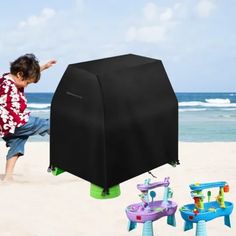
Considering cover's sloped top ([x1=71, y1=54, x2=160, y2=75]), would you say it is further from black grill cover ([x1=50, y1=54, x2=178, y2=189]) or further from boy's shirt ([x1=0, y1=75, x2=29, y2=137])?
boy's shirt ([x1=0, y1=75, x2=29, y2=137])

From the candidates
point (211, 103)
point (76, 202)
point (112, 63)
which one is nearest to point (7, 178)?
point (76, 202)

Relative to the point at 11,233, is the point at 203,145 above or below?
below

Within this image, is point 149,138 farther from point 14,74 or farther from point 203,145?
point 203,145

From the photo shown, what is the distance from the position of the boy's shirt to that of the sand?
0.55m

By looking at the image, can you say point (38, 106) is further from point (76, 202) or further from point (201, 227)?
point (201, 227)

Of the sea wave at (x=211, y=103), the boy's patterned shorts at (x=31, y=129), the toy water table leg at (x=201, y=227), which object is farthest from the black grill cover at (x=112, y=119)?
the sea wave at (x=211, y=103)

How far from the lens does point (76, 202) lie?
174 inches

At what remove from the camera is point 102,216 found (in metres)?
4.05

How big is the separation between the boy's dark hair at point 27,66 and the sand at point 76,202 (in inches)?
38.2

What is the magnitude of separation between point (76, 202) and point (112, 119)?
251cm

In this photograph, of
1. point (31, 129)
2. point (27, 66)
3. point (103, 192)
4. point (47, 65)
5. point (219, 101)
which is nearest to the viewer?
point (103, 192)

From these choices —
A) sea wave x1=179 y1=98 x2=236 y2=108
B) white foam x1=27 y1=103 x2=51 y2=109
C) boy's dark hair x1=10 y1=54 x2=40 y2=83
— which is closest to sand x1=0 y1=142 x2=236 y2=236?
boy's dark hair x1=10 y1=54 x2=40 y2=83

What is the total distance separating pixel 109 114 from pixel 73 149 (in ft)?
0.83

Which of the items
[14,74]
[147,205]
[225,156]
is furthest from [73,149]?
[225,156]
